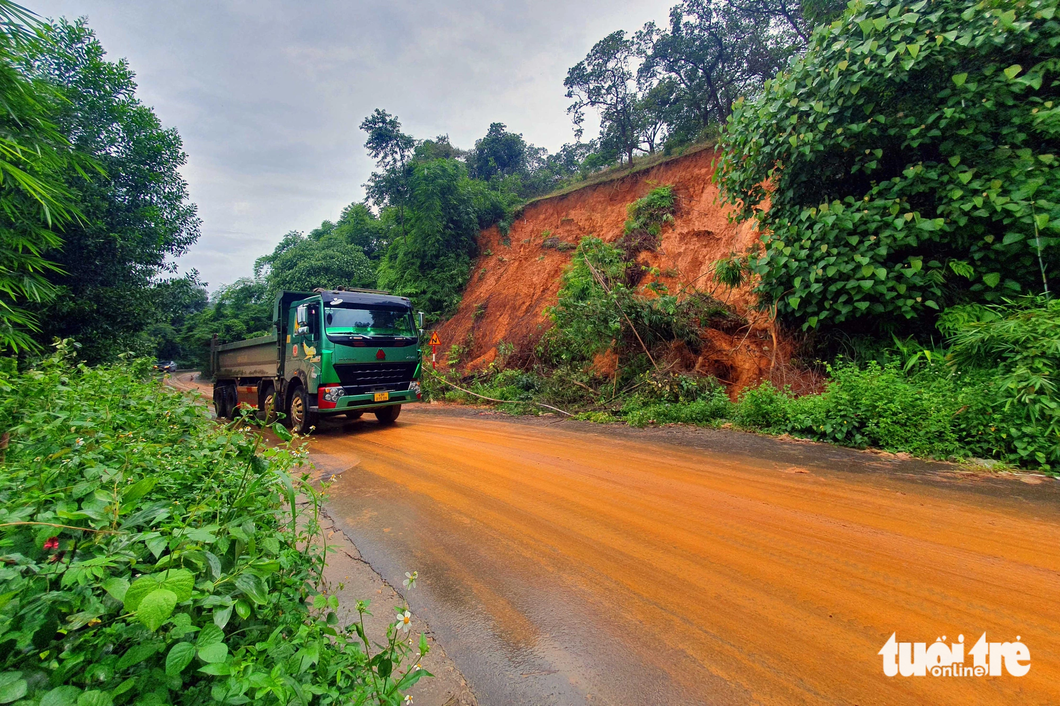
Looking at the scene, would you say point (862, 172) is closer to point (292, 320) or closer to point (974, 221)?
point (974, 221)

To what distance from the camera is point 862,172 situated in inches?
284

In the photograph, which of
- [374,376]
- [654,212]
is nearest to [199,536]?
[374,376]

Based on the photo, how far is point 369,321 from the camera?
30.7ft

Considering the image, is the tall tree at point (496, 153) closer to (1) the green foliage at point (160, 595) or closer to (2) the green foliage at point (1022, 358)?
(2) the green foliage at point (1022, 358)

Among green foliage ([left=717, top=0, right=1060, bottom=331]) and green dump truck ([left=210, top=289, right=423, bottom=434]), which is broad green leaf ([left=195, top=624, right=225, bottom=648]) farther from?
green foliage ([left=717, top=0, right=1060, bottom=331])

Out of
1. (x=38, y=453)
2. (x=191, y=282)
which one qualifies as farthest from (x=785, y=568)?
(x=191, y=282)

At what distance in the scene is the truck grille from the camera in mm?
8766

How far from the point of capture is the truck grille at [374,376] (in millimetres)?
8766

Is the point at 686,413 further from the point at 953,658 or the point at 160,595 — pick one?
the point at 160,595

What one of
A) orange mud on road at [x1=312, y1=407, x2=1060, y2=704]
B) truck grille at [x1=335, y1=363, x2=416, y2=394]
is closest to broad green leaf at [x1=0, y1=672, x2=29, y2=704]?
orange mud on road at [x1=312, y1=407, x2=1060, y2=704]

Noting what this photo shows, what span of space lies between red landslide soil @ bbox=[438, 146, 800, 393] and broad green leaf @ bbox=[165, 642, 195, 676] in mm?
8191

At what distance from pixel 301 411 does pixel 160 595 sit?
8.47 m

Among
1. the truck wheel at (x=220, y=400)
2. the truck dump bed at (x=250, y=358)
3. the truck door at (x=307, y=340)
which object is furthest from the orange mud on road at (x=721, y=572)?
the truck wheel at (x=220, y=400)

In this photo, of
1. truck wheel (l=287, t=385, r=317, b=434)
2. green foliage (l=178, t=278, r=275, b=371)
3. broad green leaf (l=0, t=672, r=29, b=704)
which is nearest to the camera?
broad green leaf (l=0, t=672, r=29, b=704)
